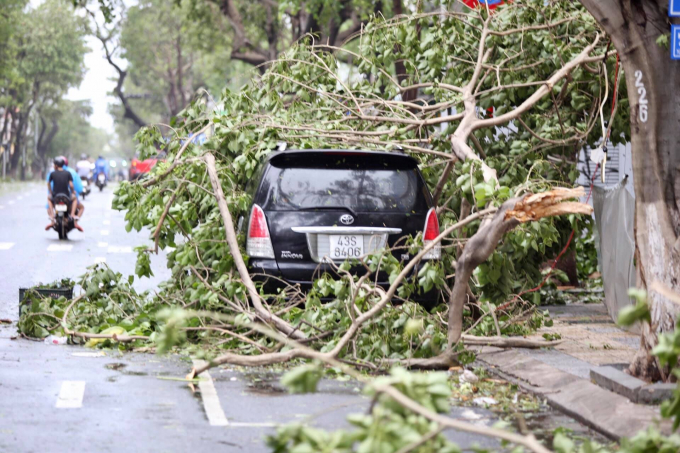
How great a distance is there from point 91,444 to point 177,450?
474mm

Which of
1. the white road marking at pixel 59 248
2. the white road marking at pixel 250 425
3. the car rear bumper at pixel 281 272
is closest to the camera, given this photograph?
the white road marking at pixel 250 425

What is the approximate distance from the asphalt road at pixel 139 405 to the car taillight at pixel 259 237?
117cm

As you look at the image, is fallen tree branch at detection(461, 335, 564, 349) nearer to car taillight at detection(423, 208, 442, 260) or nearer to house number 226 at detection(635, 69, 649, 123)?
car taillight at detection(423, 208, 442, 260)

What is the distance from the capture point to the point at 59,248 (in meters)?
19.1

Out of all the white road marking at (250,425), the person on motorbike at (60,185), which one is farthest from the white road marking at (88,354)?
the person on motorbike at (60,185)

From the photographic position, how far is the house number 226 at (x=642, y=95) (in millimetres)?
7215

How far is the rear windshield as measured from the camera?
350 inches

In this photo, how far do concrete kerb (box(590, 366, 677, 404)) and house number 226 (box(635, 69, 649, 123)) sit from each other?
5.82ft

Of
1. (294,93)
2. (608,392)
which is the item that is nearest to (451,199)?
(294,93)

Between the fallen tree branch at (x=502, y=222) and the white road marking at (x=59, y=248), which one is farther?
the white road marking at (x=59, y=248)

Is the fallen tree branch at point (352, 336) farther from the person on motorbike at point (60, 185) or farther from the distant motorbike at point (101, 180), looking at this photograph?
the distant motorbike at point (101, 180)

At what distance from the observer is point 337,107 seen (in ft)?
35.7

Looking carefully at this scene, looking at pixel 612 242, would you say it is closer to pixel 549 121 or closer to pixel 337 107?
pixel 549 121

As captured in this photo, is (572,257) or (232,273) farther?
(572,257)
